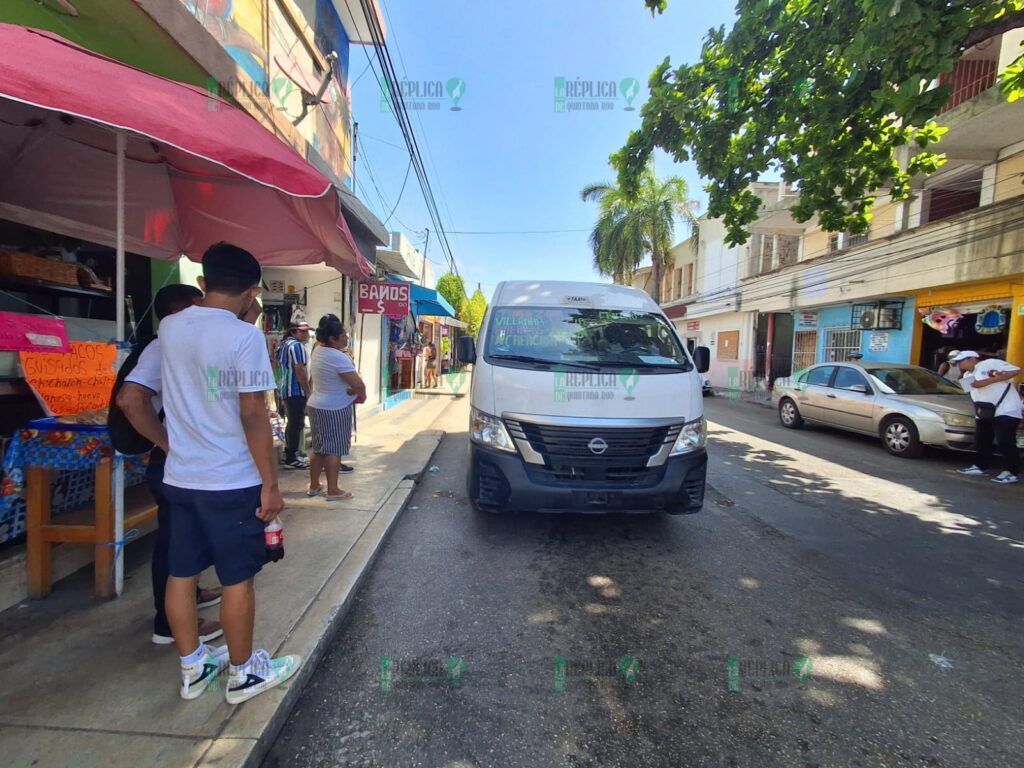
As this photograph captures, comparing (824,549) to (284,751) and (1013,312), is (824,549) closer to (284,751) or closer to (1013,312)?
(284,751)

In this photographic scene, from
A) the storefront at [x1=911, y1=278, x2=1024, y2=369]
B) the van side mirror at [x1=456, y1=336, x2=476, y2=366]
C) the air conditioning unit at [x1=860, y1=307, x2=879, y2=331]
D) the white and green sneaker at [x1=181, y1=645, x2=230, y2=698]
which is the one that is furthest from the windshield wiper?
the air conditioning unit at [x1=860, y1=307, x2=879, y2=331]

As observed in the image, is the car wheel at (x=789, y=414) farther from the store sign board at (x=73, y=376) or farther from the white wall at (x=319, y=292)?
the store sign board at (x=73, y=376)

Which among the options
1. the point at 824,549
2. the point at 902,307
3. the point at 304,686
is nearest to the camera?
the point at 304,686

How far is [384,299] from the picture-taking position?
9.02 m

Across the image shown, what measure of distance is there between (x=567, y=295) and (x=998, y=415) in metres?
6.16

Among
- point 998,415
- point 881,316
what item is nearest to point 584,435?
point 998,415

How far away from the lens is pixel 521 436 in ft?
12.0

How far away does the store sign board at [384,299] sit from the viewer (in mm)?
8992

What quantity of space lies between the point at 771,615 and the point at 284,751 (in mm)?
2668

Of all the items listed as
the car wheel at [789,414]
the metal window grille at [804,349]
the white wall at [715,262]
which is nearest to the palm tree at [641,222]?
the white wall at [715,262]

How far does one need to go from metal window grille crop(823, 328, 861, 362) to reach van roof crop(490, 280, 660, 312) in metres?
14.1

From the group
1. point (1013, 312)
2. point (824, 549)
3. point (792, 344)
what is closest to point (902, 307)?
point (1013, 312)

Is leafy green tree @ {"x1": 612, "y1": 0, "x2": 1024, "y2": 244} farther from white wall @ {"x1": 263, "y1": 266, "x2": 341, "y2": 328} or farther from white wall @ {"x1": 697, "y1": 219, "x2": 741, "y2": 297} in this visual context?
white wall @ {"x1": 697, "y1": 219, "x2": 741, "y2": 297}

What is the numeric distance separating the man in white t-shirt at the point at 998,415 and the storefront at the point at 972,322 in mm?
4900
